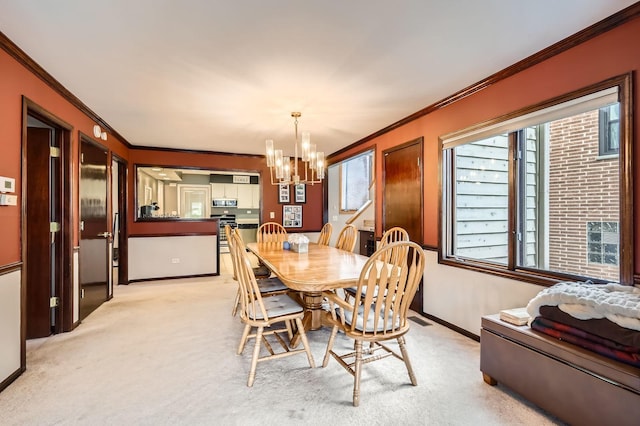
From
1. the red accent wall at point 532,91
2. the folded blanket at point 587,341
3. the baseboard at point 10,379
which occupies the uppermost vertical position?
the red accent wall at point 532,91

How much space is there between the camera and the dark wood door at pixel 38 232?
2824mm

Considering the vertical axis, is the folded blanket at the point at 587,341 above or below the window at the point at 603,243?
below

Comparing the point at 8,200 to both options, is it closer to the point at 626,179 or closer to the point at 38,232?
the point at 38,232

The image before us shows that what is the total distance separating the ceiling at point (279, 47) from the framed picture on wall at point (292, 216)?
284 cm

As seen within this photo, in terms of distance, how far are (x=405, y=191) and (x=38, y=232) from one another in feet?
→ 12.5

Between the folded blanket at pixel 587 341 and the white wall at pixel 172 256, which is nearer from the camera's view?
the folded blanket at pixel 587 341

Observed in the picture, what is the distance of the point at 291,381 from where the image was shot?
6.74 feet

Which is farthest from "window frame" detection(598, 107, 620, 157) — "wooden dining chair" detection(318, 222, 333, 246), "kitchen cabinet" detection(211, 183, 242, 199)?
"kitchen cabinet" detection(211, 183, 242, 199)

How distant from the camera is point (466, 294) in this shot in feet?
9.44

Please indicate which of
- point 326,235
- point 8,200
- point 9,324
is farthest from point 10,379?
point 326,235

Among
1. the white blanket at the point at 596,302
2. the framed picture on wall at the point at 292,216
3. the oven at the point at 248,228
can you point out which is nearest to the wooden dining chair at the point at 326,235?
the framed picture on wall at the point at 292,216

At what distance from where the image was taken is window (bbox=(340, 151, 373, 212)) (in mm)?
6344

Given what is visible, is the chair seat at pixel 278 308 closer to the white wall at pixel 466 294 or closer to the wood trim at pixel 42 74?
the white wall at pixel 466 294

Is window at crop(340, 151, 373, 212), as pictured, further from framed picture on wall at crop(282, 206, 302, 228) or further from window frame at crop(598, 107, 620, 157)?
window frame at crop(598, 107, 620, 157)
